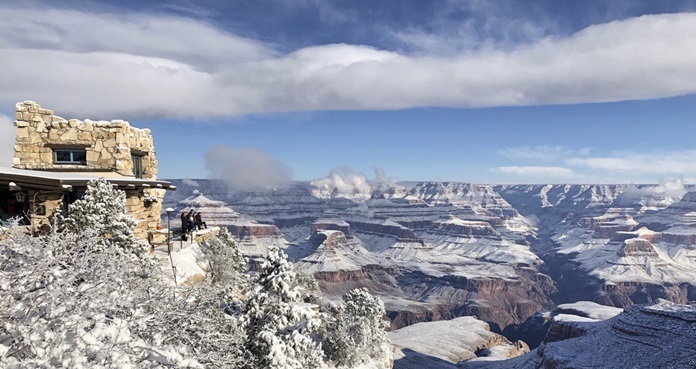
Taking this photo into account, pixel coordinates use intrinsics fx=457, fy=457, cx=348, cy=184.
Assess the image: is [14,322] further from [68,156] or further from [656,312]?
[656,312]

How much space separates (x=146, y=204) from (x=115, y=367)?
24.3 meters

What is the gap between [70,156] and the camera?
29.0m

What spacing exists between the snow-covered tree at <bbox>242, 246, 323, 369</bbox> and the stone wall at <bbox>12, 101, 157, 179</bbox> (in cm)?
1436

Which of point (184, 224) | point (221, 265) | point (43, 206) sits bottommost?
point (221, 265)

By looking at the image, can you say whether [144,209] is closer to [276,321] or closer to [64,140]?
[64,140]

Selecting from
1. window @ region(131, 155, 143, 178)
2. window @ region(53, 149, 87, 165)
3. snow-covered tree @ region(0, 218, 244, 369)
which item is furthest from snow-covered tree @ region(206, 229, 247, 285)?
snow-covered tree @ region(0, 218, 244, 369)

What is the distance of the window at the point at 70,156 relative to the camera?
28.9m

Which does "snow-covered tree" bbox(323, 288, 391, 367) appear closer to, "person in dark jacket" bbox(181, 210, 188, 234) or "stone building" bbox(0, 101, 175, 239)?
"person in dark jacket" bbox(181, 210, 188, 234)

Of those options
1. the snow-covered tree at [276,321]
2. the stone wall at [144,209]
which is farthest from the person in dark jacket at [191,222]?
the snow-covered tree at [276,321]

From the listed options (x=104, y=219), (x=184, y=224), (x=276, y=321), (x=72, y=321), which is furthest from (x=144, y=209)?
(x=72, y=321)

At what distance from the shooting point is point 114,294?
34.4 feet

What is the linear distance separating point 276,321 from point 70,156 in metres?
18.8

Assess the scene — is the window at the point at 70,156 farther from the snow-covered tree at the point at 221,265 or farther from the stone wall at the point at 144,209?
the snow-covered tree at the point at 221,265

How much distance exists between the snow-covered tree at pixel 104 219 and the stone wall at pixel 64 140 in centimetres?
965
